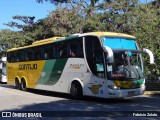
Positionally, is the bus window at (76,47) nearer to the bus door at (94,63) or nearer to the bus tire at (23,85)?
the bus door at (94,63)

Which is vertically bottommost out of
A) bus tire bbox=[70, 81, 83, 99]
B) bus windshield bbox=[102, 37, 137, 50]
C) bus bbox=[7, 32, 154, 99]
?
bus tire bbox=[70, 81, 83, 99]

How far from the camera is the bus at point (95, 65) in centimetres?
1602

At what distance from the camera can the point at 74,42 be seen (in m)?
18.2

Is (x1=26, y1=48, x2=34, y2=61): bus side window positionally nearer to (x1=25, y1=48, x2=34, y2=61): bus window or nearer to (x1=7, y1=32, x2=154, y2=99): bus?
(x1=25, y1=48, x2=34, y2=61): bus window

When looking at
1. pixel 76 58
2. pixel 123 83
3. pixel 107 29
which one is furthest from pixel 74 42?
pixel 107 29

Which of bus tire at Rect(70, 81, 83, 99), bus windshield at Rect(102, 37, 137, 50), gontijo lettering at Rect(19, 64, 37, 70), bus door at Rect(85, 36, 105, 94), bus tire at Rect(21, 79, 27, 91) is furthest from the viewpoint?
bus tire at Rect(21, 79, 27, 91)

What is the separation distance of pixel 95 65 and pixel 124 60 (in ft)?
4.38

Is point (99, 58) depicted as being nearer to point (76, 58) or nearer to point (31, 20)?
point (76, 58)

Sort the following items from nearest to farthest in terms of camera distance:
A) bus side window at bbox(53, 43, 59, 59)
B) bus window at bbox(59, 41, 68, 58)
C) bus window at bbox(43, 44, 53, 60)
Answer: bus window at bbox(59, 41, 68, 58) → bus side window at bbox(53, 43, 59, 59) → bus window at bbox(43, 44, 53, 60)

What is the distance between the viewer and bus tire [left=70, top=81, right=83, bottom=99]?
1798 centimetres

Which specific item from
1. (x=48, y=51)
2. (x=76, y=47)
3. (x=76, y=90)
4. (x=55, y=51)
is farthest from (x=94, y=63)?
(x=48, y=51)

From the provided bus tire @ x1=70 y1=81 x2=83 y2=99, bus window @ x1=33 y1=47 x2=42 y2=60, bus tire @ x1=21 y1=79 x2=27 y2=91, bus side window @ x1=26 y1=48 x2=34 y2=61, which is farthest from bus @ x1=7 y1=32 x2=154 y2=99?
bus tire @ x1=21 y1=79 x2=27 y2=91

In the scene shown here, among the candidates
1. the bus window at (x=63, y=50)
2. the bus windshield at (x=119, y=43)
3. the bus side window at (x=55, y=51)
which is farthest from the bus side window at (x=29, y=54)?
the bus windshield at (x=119, y=43)

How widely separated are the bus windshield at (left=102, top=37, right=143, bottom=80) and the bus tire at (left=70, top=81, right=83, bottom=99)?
2531mm
